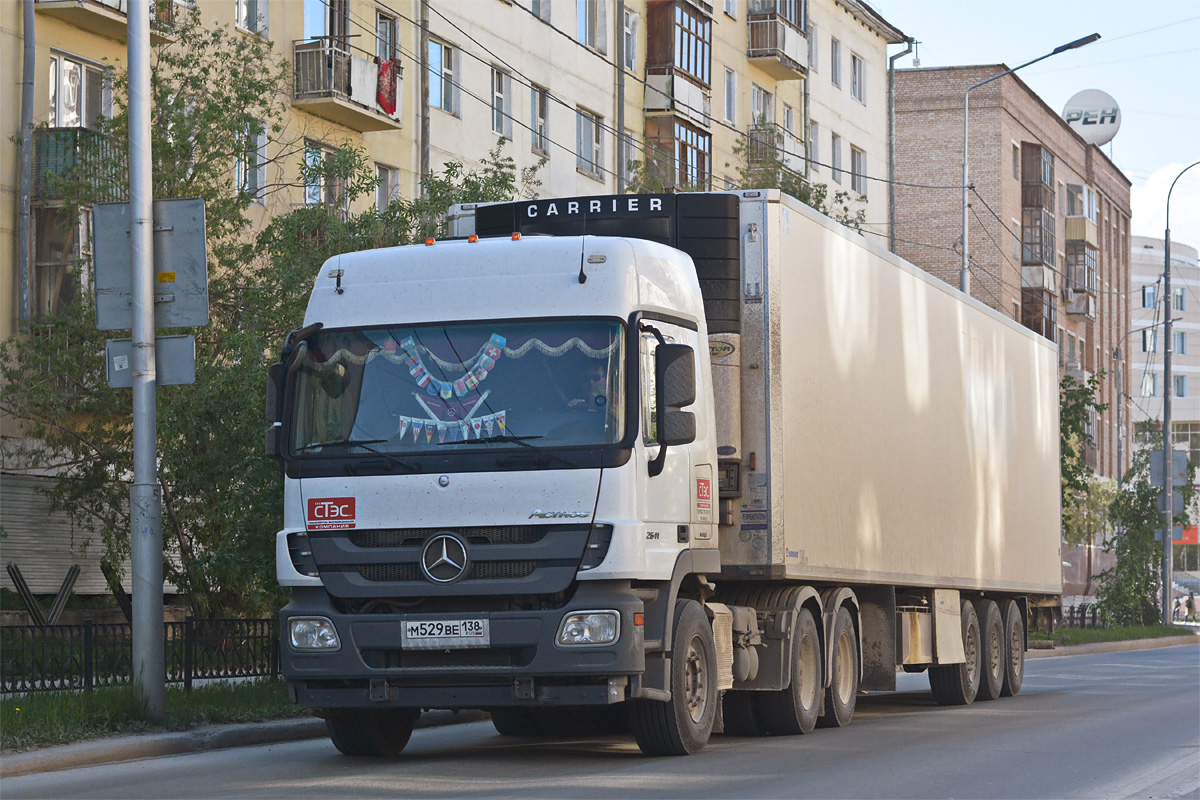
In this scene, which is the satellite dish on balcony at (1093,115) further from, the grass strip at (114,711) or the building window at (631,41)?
the grass strip at (114,711)

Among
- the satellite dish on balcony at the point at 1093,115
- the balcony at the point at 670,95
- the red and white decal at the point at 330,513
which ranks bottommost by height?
the red and white decal at the point at 330,513

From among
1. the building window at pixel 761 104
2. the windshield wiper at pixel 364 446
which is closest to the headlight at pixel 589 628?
the windshield wiper at pixel 364 446

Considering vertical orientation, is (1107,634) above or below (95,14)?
below

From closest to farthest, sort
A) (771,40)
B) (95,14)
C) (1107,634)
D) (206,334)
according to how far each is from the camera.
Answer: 1. (206,334)
2. (95,14)
3. (1107,634)
4. (771,40)

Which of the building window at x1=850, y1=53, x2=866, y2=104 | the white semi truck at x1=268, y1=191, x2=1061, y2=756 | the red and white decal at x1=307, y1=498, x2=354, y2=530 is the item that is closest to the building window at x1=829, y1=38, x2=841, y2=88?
the building window at x1=850, y1=53, x2=866, y2=104

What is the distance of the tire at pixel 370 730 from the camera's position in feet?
40.3

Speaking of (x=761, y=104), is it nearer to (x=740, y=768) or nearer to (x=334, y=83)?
(x=334, y=83)

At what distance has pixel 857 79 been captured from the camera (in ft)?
195

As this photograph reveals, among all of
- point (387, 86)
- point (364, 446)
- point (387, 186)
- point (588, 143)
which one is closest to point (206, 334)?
point (387, 86)

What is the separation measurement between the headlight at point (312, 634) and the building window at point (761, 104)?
40094mm

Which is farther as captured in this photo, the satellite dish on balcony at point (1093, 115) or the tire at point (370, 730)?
the satellite dish on balcony at point (1093, 115)

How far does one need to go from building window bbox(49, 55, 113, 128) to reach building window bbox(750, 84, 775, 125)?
25270 millimetres

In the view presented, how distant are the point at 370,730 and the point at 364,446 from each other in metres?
2.14

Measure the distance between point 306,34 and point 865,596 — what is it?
67.3 ft
